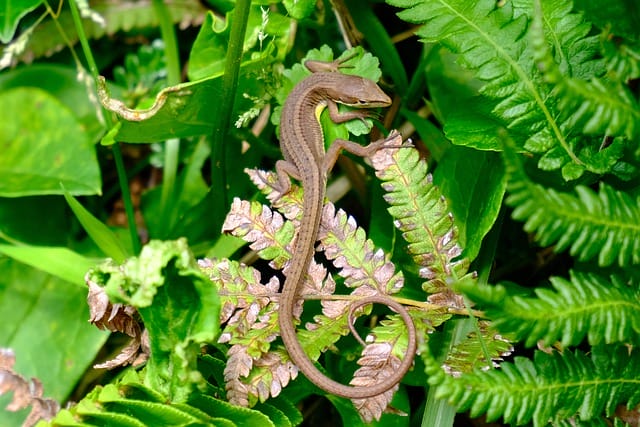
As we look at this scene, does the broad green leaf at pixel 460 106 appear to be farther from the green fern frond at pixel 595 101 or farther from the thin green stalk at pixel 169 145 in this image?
the thin green stalk at pixel 169 145

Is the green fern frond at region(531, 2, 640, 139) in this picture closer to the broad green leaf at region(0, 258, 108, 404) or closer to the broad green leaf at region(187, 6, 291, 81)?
the broad green leaf at region(187, 6, 291, 81)

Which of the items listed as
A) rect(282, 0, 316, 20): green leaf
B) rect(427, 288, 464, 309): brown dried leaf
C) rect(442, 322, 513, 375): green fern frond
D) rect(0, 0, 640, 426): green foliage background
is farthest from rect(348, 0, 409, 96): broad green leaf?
rect(442, 322, 513, 375): green fern frond

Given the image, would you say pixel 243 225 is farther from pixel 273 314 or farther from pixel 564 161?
pixel 564 161

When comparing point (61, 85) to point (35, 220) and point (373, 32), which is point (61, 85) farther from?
point (373, 32)

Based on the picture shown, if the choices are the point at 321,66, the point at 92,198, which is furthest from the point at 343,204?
the point at 92,198

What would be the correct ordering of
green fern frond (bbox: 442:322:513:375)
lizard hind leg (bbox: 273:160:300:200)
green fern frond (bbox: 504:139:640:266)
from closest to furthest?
green fern frond (bbox: 504:139:640:266) → green fern frond (bbox: 442:322:513:375) → lizard hind leg (bbox: 273:160:300:200)

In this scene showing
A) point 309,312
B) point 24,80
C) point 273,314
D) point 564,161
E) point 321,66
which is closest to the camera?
point 564,161

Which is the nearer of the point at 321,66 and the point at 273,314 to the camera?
the point at 273,314
